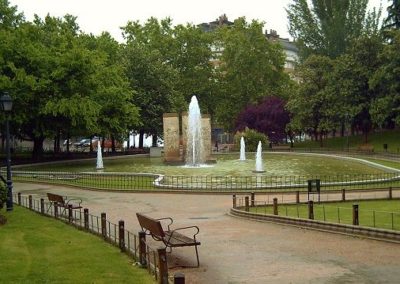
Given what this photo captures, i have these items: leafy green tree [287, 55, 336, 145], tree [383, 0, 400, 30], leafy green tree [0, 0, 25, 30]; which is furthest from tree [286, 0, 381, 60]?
leafy green tree [0, 0, 25, 30]

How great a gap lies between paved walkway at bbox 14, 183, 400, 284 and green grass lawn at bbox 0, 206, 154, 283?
1426mm

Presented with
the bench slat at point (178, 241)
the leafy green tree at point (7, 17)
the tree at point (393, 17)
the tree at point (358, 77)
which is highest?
the tree at point (393, 17)

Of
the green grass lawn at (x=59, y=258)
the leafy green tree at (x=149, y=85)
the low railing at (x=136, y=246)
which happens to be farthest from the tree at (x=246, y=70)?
the green grass lawn at (x=59, y=258)

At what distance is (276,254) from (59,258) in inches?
202

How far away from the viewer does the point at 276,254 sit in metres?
13.0

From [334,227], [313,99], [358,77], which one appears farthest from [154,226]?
[313,99]

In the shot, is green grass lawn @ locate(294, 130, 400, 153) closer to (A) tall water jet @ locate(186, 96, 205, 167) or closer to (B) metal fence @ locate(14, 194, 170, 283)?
(A) tall water jet @ locate(186, 96, 205, 167)

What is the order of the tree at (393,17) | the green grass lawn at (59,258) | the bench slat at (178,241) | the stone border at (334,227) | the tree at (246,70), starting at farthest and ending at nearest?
the tree at (246,70)
the tree at (393,17)
the stone border at (334,227)
the bench slat at (178,241)
the green grass lawn at (59,258)

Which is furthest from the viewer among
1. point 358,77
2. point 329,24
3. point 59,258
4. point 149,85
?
point 329,24

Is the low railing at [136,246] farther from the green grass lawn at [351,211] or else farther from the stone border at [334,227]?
the green grass lawn at [351,211]

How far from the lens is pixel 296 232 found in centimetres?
1609

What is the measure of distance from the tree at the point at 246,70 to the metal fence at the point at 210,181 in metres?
52.7

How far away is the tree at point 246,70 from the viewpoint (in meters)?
84.6

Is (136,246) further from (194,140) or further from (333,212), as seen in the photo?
Result: (194,140)
